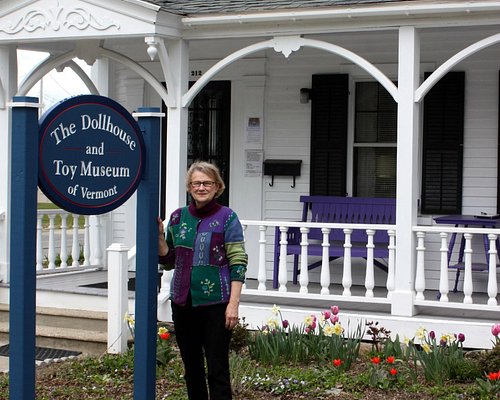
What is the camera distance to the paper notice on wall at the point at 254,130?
11.3 m

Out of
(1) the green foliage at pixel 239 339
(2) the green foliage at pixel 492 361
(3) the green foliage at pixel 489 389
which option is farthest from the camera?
(1) the green foliage at pixel 239 339

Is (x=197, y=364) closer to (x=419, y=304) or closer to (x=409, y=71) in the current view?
(x=419, y=304)

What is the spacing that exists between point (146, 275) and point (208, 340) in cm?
Answer: 58

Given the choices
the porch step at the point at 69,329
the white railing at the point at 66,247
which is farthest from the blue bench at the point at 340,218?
the white railing at the point at 66,247

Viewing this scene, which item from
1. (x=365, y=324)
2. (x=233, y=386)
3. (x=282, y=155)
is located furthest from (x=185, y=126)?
(x=233, y=386)

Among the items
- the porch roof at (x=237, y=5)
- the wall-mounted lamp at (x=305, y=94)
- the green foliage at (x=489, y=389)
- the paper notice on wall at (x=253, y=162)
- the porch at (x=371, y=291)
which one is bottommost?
the green foliage at (x=489, y=389)

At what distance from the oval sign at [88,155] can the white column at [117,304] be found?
3429mm

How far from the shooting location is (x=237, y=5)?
9211mm

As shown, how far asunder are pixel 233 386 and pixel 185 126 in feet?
11.2

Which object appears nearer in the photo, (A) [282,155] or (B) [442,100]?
(B) [442,100]

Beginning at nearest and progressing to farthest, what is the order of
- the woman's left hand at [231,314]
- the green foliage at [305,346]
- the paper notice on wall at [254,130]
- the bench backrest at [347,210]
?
the woman's left hand at [231,314] → the green foliage at [305,346] → the bench backrest at [347,210] → the paper notice on wall at [254,130]

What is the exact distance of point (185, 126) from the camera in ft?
31.2

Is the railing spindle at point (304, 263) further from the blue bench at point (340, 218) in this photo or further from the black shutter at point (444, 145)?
the black shutter at point (444, 145)

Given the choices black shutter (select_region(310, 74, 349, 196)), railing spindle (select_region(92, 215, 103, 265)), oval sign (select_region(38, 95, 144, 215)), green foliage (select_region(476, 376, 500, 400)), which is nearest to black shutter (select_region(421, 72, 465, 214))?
black shutter (select_region(310, 74, 349, 196))
